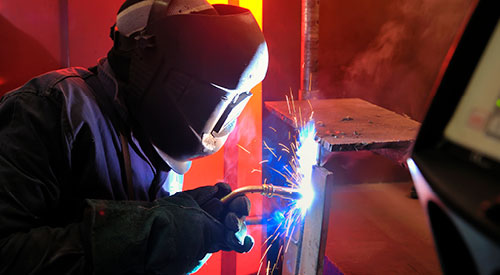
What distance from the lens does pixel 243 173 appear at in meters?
2.53

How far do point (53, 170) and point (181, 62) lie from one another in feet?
1.59

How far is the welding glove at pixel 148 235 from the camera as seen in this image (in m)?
1.06

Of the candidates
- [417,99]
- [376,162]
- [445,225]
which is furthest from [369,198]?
[445,225]

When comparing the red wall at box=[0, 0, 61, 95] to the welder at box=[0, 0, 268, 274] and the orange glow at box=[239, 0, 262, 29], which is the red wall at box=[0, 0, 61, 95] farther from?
the orange glow at box=[239, 0, 262, 29]

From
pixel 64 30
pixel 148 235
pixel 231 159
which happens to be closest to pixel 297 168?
pixel 231 159

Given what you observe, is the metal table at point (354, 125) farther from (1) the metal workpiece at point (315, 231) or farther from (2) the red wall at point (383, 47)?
(2) the red wall at point (383, 47)

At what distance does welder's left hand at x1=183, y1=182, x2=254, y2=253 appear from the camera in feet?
4.48

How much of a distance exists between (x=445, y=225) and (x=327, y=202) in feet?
3.01

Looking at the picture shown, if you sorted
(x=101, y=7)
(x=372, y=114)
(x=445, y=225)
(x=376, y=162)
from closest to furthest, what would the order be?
(x=445, y=225), (x=372, y=114), (x=101, y=7), (x=376, y=162)

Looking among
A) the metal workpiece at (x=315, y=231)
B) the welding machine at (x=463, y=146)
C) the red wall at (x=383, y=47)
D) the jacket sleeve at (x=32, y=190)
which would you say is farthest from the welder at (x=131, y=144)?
the red wall at (x=383, y=47)

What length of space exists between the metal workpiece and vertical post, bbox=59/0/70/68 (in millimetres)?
1464

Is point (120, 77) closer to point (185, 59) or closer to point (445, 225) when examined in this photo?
point (185, 59)

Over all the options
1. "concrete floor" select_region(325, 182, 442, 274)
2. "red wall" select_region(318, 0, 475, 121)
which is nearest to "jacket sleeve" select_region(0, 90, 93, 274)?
"concrete floor" select_region(325, 182, 442, 274)

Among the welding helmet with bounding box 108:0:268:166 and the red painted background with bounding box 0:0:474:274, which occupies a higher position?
the welding helmet with bounding box 108:0:268:166
